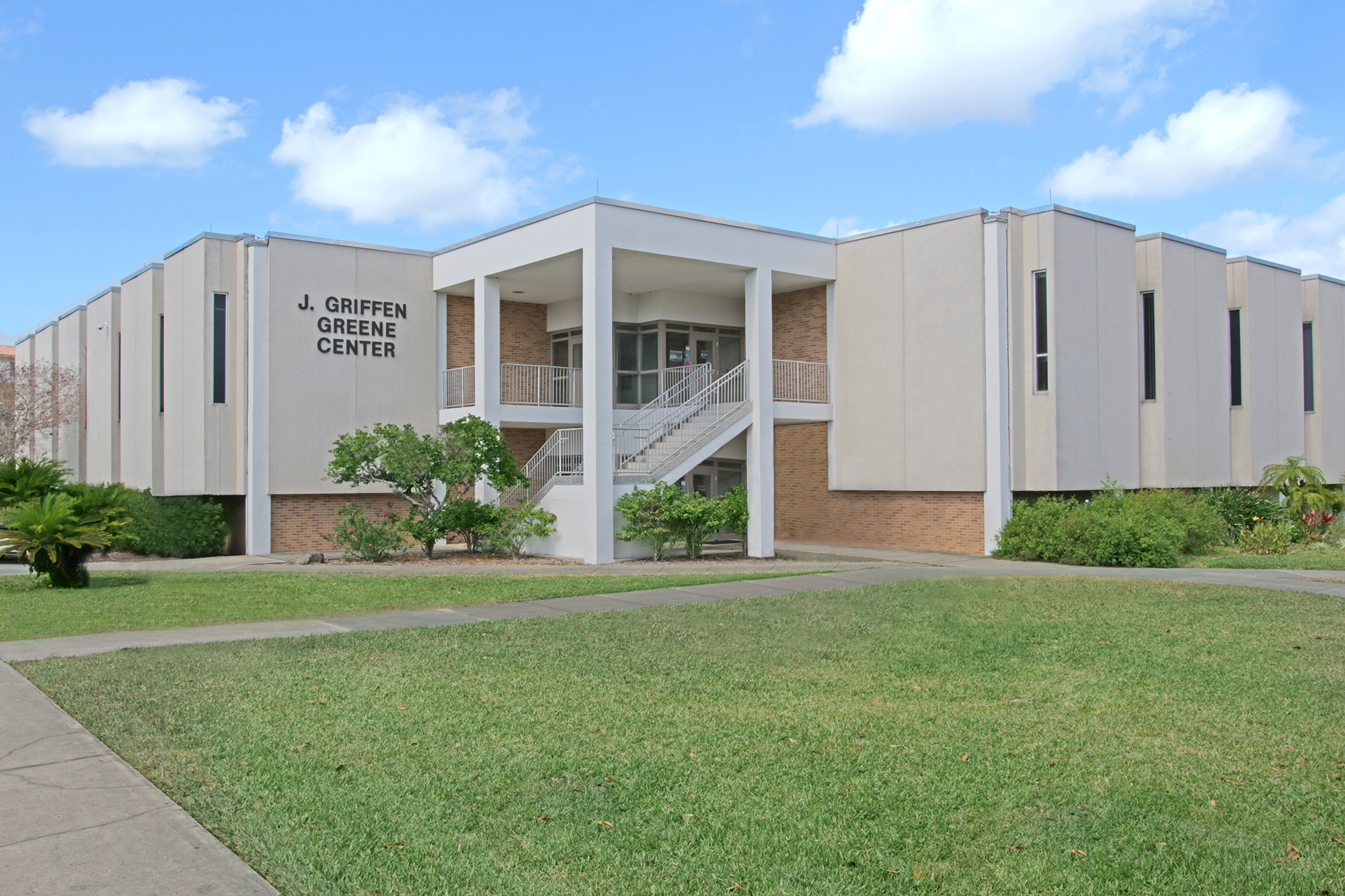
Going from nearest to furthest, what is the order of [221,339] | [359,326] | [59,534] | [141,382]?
[59,534], [221,339], [359,326], [141,382]

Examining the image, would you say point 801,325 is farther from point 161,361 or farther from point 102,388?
point 102,388

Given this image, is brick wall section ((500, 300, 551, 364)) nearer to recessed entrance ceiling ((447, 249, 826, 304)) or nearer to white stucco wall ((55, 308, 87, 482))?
recessed entrance ceiling ((447, 249, 826, 304))

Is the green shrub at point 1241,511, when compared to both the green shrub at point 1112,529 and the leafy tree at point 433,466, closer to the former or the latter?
the green shrub at point 1112,529

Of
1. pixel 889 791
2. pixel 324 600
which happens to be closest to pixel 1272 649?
pixel 889 791

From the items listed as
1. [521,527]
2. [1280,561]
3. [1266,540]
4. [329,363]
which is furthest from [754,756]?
[329,363]

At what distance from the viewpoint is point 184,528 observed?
21.1 meters

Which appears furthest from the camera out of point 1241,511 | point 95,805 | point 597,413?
point 1241,511

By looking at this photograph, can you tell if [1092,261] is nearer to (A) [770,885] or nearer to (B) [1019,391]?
(B) [1019,391]

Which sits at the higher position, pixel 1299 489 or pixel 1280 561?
pixel 1299 489

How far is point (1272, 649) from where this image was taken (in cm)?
863

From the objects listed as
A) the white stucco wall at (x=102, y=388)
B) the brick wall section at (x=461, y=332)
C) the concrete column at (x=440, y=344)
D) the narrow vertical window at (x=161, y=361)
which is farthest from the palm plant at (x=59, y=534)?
the white stucco wall at (x=102, y=388)

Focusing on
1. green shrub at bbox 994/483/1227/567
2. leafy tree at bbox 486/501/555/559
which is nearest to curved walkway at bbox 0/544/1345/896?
leafy tree at bbox 486/501/555/559

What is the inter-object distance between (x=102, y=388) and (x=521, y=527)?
586 inches

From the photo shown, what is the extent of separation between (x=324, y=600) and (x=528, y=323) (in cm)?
1351
